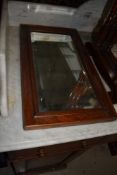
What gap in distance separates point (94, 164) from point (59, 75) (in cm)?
92

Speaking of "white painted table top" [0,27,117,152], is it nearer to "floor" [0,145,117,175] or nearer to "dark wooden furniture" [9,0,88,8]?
"dark wooden furniture" [9,0,88,8]

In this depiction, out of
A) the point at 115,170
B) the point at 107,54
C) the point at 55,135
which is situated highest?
the point at 107,54

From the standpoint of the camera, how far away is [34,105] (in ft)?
2.06

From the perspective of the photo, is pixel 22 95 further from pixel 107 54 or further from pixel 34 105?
pixel 107 54

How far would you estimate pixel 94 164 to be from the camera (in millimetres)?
1410

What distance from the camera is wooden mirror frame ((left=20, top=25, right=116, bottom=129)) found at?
60 centimetres

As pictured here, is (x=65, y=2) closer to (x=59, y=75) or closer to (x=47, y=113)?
(x=59, y=75)

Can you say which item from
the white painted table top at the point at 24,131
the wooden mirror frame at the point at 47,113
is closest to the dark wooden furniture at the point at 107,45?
the wooden mirror frame at the point at 47,113

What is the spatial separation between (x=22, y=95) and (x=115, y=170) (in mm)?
1156

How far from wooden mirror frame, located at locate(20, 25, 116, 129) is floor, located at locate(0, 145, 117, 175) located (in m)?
0.79

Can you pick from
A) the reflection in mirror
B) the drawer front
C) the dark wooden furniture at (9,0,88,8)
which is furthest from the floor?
the dark wooden furniture at (9,0,88,8)

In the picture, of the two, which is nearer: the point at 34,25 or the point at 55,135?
the point at 55,135

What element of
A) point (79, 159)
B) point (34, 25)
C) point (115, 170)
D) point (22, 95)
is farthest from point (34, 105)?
point (115, 170)

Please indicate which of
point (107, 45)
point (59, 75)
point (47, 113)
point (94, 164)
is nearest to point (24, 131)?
point (47, 113)
